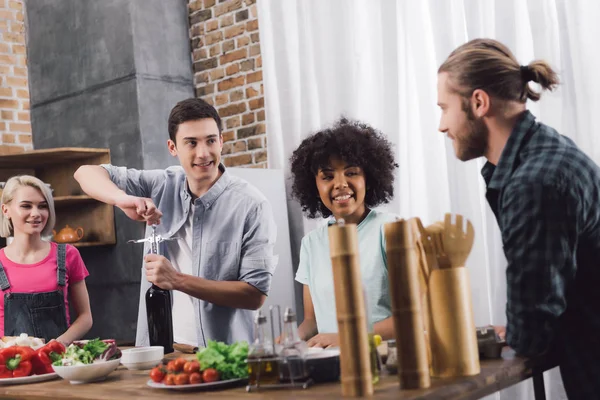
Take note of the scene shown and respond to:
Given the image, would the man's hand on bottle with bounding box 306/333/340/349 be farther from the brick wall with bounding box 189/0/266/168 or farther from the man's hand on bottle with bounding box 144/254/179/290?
the brick wall with bounding box 189/0/266/168

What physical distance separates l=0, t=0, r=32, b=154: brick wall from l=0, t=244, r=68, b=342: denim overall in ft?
6.14

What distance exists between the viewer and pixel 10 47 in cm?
520

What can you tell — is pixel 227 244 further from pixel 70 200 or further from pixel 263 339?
pixel 70 200

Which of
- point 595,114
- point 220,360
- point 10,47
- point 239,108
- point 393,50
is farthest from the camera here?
point 10,47

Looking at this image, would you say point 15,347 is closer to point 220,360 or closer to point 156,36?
point 220,360

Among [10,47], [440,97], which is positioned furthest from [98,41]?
[440,97]

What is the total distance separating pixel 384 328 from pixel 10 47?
3868mm

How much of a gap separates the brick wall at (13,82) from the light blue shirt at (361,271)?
9.96 ft

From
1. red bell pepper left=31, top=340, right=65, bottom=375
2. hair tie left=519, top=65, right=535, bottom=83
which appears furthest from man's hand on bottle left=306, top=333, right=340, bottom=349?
hair tie left=519, top=65, right=535, bottom=83

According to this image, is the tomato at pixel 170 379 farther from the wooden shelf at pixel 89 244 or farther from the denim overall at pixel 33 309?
the wooden shelf at pixel 89 244

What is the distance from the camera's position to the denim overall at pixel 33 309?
3.49 m

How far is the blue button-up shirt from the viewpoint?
296cm

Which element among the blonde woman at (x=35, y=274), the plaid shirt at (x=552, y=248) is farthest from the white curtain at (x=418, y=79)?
the plaid shirt at (x=552, y=248)

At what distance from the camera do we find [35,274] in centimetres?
353
